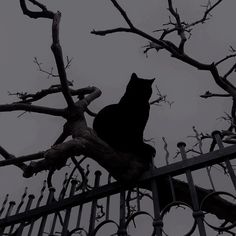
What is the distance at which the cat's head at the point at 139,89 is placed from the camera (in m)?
3.21

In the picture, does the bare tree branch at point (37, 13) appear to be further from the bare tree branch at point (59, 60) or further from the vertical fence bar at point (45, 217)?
the vertical fence bar at point (45, 217)

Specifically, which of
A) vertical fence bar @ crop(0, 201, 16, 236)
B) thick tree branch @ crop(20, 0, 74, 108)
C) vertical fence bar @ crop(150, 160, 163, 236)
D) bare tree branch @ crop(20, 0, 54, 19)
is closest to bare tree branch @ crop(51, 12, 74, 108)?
thick tree branch @ crop(20, 0, 74, 108)

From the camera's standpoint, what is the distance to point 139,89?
10.6 feet

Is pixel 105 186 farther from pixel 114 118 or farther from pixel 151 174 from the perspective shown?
pixel 114 118

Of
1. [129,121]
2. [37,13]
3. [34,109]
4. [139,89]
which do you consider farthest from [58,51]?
[37,13]

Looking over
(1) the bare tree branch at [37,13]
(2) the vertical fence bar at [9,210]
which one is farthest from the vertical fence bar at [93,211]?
(1) the bare tree branch at [37,13]

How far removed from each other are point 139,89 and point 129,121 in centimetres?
43

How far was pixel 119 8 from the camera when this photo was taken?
4242mm

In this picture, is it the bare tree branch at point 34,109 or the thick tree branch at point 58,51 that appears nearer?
the thick tree branch at point 58,51

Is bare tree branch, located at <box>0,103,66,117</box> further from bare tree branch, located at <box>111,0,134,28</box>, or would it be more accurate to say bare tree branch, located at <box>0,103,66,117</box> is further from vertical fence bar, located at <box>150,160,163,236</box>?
bare tree branch, located at <box>111,0,134,28</box>

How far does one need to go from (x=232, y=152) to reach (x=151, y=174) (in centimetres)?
68

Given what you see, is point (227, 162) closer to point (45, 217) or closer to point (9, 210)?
point (45, 217)

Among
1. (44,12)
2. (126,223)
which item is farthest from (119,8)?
(126,223)

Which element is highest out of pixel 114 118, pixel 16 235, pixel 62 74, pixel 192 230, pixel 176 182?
pixel 62 74
